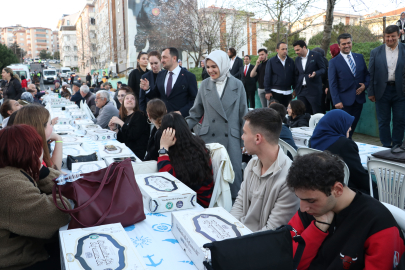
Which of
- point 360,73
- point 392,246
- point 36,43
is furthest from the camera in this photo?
point 36,43

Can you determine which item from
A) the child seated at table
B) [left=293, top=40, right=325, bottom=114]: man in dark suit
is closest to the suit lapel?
the child seated at table

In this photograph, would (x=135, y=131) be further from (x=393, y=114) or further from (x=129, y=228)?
(x=393, y=114)

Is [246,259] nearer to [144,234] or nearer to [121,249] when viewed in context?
[121,249]

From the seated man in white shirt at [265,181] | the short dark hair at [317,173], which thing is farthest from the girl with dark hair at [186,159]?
the short dark hair at [317,173]

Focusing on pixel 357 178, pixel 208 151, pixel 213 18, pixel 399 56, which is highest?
pixel 213 18

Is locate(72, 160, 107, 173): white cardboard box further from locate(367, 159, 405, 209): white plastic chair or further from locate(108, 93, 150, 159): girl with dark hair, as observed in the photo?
locate(367, 159, 405, 209): white plastic chair

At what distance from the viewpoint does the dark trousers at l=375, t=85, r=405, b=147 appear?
19.0ft

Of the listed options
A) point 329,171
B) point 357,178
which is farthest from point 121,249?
point 357,178

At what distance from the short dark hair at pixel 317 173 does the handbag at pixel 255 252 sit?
1.07 feet

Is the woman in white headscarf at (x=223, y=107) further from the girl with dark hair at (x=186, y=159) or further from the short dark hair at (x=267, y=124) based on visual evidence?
the short dark hair at (x=267, y=124)

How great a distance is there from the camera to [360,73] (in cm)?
612

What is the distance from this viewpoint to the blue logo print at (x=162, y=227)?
184 centimetres

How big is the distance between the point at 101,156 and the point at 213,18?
69.9 feet

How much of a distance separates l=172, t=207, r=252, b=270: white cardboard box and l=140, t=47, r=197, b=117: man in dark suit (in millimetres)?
3443
